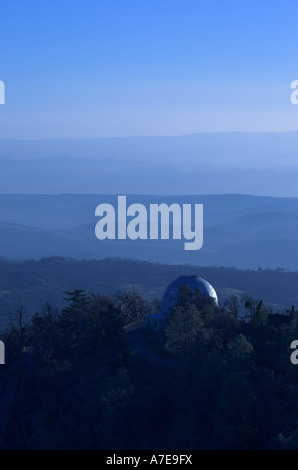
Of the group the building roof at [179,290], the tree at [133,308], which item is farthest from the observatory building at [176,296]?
the tree at [133,308]

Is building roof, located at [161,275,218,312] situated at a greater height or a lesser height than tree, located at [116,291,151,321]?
greater

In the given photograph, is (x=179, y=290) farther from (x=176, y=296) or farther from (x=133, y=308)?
(x=133, y=308)

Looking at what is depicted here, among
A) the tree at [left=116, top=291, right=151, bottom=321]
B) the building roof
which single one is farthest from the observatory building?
the tree at [left=116, top=291, right=151, bottom=321]

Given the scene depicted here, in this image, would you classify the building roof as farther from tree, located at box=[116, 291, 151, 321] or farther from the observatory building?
tree, located at box=[116, 291, 151, 321]

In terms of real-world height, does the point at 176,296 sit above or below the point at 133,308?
above

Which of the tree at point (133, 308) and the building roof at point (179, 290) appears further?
the tree at point (133, 308)

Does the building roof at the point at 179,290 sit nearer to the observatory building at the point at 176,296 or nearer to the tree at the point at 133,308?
the observatory building at the point at 176,296

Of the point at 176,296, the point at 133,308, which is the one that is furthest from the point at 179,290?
the point at 133,308
